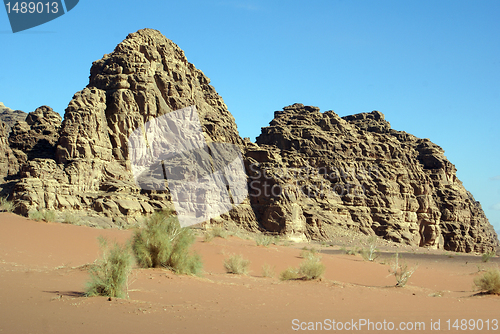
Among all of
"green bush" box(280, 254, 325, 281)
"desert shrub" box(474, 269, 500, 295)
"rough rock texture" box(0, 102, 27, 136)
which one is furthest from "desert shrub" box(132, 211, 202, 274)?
"rough rock texture" box(0, 102, 27, 136)

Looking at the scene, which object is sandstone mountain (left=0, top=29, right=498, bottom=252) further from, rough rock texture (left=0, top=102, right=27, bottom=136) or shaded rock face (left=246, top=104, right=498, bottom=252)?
rough rock texture (left=0, top=102, right=27, bottom=136)

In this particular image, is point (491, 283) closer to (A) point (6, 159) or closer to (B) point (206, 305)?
(B) point (206, 305)

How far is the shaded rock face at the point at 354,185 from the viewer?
5684cm

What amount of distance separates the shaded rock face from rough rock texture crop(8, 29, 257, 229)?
14.4ft

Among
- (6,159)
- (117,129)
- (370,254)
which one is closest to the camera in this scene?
(370,254)

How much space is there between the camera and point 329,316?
9680 millimetres

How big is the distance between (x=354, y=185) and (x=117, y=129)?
3451cm

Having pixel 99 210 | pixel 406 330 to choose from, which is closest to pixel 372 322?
pixel 406 330

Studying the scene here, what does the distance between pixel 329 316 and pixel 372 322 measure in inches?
34.6

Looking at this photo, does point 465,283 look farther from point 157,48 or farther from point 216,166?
point 157,48

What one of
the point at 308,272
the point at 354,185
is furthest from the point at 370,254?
the point at 354,185

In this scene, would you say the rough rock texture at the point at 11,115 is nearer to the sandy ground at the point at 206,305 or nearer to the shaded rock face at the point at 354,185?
the shaded rock face at the point at 354,185

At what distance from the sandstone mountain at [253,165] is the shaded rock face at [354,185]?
17 cm

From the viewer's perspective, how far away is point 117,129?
47.7 meters
